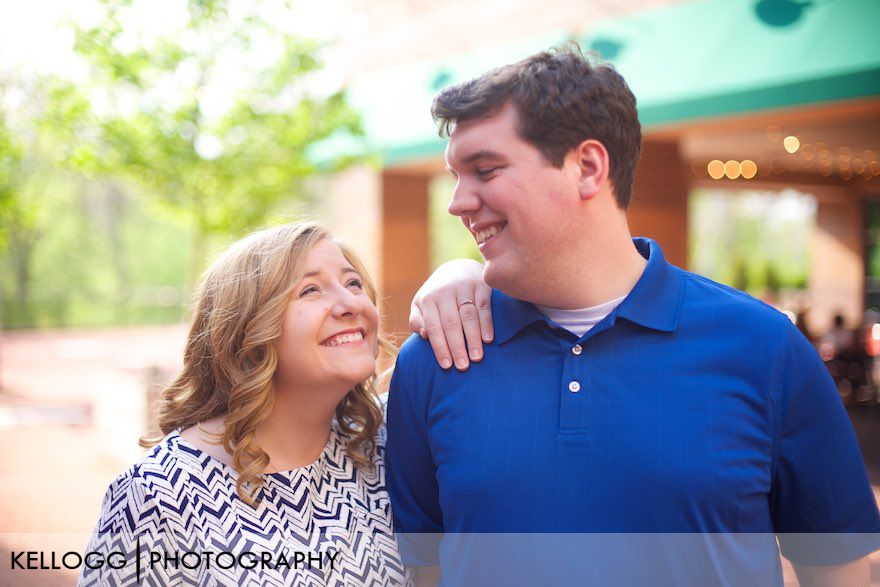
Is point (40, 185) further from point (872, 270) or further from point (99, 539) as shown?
point (99, 539)

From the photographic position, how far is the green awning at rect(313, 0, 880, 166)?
27.1 feet

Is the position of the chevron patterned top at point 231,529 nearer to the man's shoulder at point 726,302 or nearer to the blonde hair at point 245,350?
the blonde hair at point 245,350

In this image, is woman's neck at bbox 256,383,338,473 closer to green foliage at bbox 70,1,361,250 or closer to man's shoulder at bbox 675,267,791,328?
man's shoulder at bbox 675,267,791,328

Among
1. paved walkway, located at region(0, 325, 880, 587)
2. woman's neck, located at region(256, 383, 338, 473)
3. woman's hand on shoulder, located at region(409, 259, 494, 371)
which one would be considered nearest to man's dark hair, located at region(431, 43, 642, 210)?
woman's hand on shoulder, located at region(409, 259, 494, 371)

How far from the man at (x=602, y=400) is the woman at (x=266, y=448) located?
41cm

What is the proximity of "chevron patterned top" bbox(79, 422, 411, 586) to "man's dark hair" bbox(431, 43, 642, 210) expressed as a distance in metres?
1.22

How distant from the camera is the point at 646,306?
236 centimetres

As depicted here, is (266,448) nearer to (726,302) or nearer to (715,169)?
(726,302)

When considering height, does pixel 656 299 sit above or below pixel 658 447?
above

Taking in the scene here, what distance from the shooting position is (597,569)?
2186 millimetres

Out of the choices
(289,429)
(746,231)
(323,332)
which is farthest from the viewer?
(746,231)

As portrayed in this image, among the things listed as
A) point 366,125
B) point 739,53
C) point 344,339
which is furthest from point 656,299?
point 366,125

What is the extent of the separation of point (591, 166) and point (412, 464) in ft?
3.36

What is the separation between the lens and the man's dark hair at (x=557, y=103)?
2.35m
